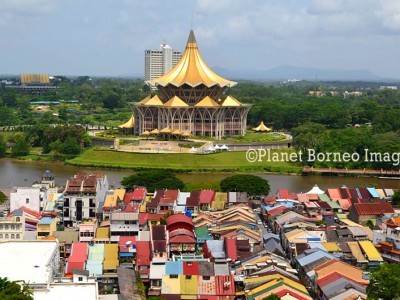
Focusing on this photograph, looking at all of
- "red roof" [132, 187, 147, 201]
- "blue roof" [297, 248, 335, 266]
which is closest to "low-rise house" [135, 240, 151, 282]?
"blue roof" [297, 248, 335, 266]

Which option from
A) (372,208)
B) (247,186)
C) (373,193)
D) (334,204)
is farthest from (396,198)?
(247,186)

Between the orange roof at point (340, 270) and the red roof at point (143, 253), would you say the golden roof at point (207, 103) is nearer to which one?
the red roof at point (143, 253)

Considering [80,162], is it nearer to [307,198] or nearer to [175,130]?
[175,130]

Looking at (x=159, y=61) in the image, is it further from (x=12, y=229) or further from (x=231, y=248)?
(x=231, y=248)

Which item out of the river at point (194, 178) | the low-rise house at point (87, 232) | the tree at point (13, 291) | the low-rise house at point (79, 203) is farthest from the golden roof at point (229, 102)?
the tree at point (13, 291)

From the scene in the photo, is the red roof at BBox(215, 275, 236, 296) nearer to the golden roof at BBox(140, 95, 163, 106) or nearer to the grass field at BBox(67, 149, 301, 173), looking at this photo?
the grass field at BBox(67, 149, 301, 173)

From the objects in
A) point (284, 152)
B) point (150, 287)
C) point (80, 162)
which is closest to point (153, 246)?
point (150, 287)

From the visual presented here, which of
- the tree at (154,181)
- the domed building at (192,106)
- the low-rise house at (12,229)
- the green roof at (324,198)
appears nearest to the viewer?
the low-rise house at (12,229)
